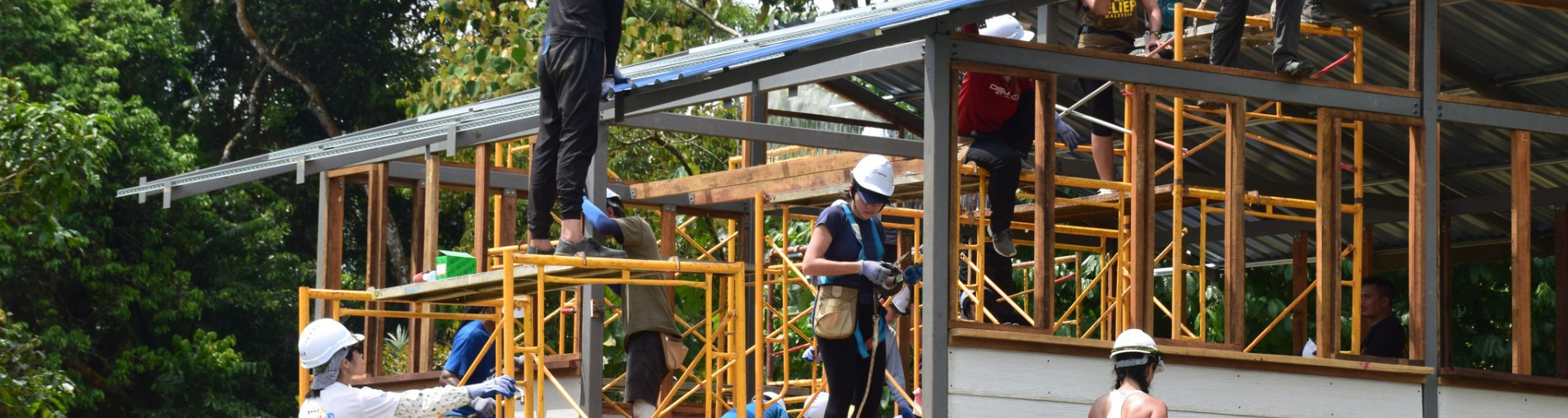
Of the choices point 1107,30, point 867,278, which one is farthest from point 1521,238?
point 867,278

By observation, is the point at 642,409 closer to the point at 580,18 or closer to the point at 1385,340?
the point at 580,18

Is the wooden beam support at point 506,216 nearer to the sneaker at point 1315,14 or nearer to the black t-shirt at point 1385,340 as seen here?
the sneaker at point 1315,14

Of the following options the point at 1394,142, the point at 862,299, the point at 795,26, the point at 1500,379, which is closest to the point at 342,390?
the point at 862,299

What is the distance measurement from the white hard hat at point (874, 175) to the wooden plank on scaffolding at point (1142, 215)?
149 cm

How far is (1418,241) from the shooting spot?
1158 cm

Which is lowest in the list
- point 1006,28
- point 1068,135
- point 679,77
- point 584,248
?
point 584,248

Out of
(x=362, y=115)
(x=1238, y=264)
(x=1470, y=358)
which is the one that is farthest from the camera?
(x=362, y=115)

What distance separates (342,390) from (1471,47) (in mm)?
9024

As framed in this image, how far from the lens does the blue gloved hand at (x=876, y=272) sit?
9.76 metres

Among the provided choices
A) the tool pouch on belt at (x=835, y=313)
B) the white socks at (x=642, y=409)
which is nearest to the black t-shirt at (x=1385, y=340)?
the tool pouch on belt at (x=835, y=313)

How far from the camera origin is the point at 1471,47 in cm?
1425

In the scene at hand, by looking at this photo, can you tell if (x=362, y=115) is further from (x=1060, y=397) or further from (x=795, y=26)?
(x=1060, y=397)

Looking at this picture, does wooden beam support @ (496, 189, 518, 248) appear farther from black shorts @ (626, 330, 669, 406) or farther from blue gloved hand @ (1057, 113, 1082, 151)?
blue gloved hand @ (1057, 113, 1082, 151)

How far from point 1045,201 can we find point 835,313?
1260 mm
